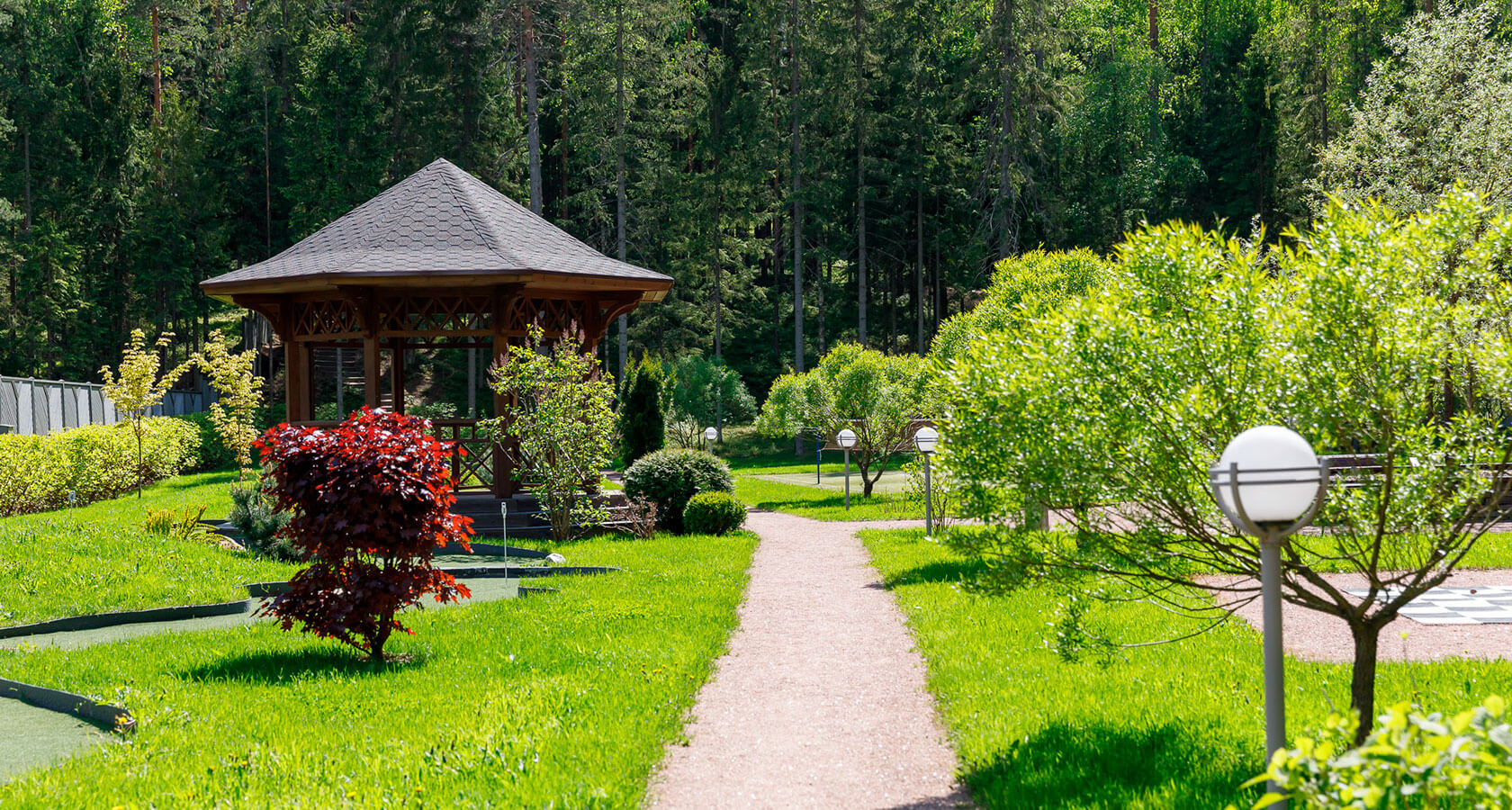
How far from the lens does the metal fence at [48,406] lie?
78.5 feet

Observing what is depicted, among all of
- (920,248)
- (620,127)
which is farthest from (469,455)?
(920,248)

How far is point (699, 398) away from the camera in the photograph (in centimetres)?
3641

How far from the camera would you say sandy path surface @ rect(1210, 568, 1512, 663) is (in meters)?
7.49

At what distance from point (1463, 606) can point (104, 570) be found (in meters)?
12.6

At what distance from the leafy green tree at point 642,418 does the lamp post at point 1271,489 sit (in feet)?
53.0

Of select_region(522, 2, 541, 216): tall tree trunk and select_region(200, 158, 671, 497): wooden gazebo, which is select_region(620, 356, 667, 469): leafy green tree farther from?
select_region(522, 2, 541, 216): tall tree trunk

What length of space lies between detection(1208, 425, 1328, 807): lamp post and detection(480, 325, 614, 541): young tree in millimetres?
11841

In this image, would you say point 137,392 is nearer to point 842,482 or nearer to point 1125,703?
point 842,482

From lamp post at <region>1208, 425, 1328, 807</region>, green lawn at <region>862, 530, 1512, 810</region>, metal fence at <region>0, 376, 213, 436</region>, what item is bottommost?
green lawn at <region>862, 530, 1512, 810</region>

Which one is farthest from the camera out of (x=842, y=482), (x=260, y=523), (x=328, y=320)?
(x=842, y=482)

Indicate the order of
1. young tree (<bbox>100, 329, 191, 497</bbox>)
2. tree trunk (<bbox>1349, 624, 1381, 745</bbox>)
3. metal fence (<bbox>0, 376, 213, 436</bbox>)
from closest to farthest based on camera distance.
Result: 1. tree trunk (<bbox>1349, 624, 1381, 745</bbox>)
2. young tree (<bbox>100, 329, 191, 497</bbox>)
3. metal fence (<bbox>0, 376, 213, 436</bbox>)

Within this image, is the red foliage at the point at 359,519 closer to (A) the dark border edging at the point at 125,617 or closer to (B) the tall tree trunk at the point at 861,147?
(A) the dark border edging at the point at 125,617

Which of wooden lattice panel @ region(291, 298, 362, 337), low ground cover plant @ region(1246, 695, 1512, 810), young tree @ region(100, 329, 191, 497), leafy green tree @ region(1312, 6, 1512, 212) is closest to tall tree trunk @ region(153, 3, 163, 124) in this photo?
young tree @ region(100, 329, 191, 497)

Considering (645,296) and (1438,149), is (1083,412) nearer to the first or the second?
(645,296)
